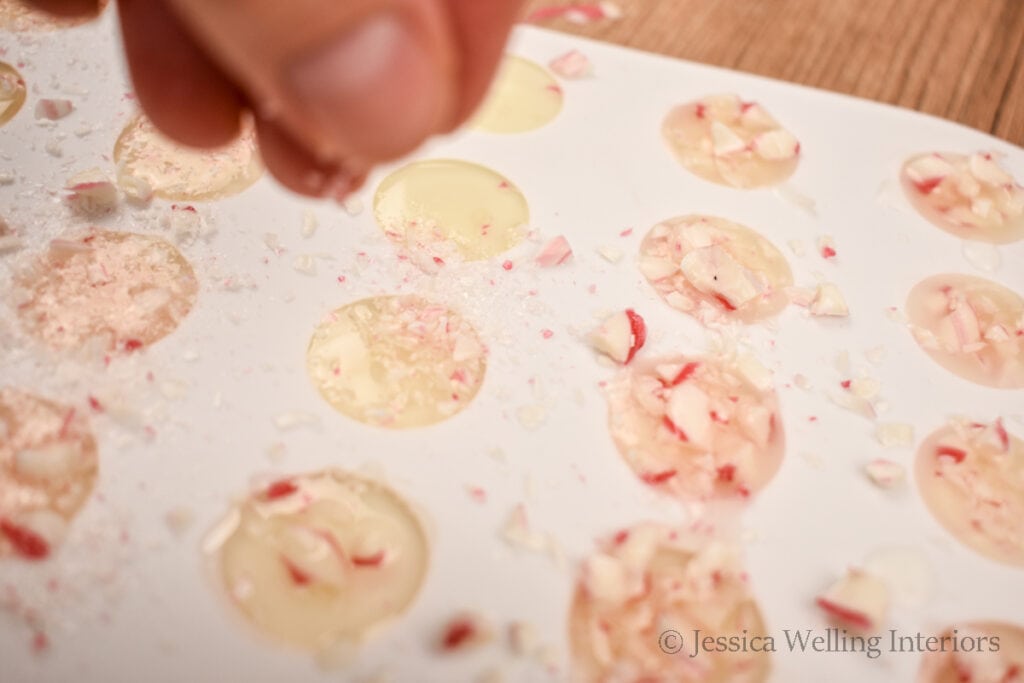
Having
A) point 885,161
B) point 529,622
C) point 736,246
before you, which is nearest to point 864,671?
point 529,622

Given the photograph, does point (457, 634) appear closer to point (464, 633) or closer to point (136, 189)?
point (464, 633)

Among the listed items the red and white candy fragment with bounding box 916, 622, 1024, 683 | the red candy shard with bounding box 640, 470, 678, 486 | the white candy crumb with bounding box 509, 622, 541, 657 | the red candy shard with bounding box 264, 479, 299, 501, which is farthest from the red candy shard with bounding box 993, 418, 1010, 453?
the red candy shard with bounding box 264, 479, 299, 501

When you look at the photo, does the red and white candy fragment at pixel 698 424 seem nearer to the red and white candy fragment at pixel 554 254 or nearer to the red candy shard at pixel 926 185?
the red and white candy fragment at pixel 554 254

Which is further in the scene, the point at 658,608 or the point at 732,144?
the point at 732,144

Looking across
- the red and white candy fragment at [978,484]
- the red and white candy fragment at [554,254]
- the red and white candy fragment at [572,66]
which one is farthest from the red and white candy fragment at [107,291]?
the red and white candy fragment at [978,484]

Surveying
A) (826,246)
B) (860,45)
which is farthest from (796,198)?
(860,45)

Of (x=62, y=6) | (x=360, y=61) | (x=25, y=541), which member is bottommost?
(x=25, y=541)
